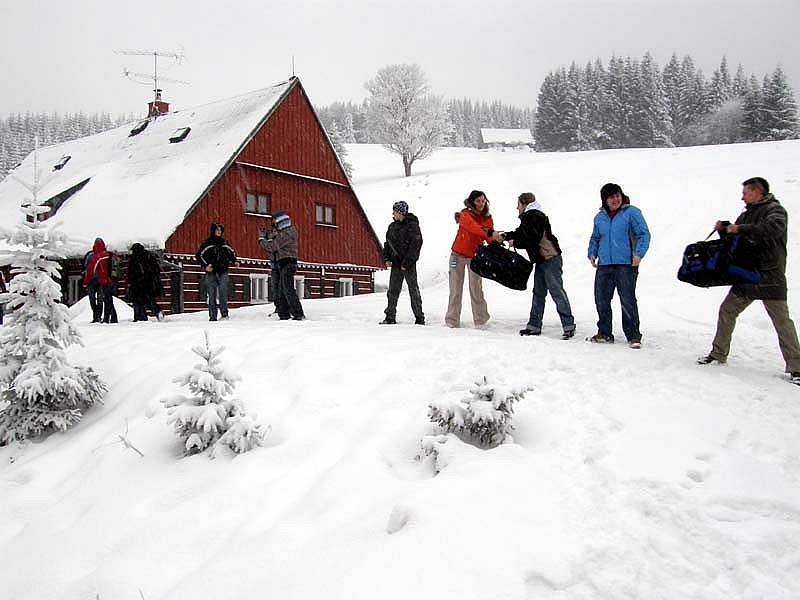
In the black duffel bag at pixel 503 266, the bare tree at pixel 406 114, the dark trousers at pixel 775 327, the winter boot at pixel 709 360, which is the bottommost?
the winter boot at pixel 709 360

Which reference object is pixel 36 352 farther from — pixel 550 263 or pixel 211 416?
pixel 550 263

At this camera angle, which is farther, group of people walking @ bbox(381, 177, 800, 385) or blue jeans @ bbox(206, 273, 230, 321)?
blue jeans @ bbox(206, 273, 230, 321)

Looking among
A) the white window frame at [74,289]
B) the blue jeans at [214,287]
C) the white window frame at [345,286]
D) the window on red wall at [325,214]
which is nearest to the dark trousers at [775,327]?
the blue jeans at [214,287]

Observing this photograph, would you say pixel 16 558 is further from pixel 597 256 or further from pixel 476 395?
pixel 597 256

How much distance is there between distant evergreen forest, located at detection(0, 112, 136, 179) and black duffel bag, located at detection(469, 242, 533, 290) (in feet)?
251

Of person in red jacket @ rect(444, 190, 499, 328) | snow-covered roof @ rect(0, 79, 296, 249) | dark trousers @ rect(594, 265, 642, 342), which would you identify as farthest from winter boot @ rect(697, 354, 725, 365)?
snow-covered roof @ rect(0, 79, 296, 249)

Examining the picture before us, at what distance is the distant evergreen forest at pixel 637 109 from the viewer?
215 ft

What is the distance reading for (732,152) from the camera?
1323 inches

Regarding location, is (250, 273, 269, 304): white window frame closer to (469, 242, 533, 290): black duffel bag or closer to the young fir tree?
(469, 242, 533, 290): black duffel bag

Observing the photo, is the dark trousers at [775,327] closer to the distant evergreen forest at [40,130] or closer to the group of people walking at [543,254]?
the group of people walking at [543,254]

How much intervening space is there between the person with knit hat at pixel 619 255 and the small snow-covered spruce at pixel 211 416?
4854mm

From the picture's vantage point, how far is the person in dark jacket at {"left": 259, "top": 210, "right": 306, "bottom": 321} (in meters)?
10.2

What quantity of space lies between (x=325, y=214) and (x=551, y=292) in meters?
15.7

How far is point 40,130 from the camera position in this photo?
8631cm
